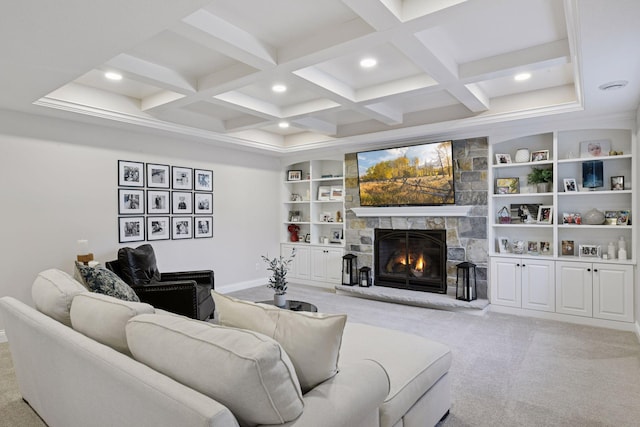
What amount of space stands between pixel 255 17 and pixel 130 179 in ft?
→ 10.1

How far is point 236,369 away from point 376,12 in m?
2.11

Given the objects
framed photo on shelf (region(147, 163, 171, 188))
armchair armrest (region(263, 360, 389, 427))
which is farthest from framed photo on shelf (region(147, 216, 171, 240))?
armchair armrest (region(263, 360, 389, 427))

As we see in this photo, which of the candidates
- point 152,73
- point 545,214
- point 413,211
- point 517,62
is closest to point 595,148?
point 545,214

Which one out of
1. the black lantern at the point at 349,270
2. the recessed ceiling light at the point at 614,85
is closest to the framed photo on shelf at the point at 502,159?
the recessed ceiling light at the point at 614,85

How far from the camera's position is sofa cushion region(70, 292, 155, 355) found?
1.68 metres

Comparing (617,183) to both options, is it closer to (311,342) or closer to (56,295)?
(311,342)

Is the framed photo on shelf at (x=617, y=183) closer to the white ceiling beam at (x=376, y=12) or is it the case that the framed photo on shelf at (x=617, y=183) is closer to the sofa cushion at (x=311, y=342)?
the white ceiling beam at (x=376, y=12)

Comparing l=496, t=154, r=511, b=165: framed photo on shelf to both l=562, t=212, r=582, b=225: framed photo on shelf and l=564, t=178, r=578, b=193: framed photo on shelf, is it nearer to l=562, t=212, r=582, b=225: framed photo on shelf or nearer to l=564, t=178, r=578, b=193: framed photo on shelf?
l=564, t=178, r=578, b=193: framed photo on shelf

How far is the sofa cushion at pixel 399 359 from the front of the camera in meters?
1.81

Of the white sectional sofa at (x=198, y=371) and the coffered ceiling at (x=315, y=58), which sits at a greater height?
the coffered ceiling at (x=315, y=58)

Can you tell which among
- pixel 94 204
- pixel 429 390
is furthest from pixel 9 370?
pixel 429 390

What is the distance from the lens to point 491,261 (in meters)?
4.95

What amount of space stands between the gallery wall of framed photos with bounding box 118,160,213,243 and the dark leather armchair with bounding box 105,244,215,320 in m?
0.62

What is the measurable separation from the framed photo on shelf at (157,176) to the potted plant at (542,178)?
15.8 ft
